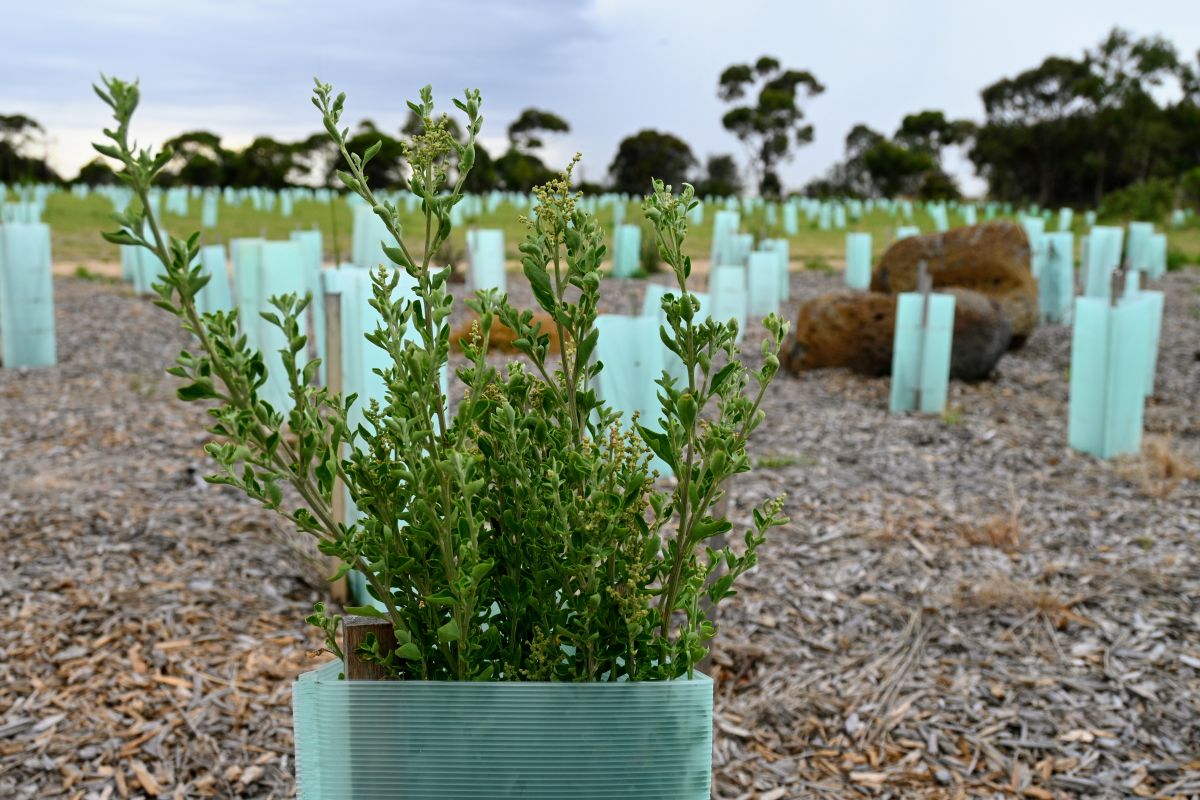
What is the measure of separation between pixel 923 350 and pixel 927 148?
172ft

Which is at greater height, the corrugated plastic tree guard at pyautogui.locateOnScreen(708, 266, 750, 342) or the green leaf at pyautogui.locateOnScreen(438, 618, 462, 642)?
the corrugated plastic tree guard at pyautogui.locateOnScreen(708, 266, 750, 342)

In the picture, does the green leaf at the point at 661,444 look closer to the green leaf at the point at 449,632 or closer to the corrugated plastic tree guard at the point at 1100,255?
the green leaf at the point at 449,632

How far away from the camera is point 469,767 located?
50.1 inches

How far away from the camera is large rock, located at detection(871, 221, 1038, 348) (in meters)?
9.27

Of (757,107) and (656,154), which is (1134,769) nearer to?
(656,154)

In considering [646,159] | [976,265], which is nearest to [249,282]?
[976,265]

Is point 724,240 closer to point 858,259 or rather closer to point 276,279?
point 858,259

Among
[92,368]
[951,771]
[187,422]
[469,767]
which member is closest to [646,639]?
[469,767]

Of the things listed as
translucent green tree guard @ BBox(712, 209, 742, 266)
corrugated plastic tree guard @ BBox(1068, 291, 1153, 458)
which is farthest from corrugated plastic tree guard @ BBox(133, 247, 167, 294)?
corrugated plastic tree guard @ BBox(1068, 291, 1153, 458)

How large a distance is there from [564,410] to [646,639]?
13.5 inches

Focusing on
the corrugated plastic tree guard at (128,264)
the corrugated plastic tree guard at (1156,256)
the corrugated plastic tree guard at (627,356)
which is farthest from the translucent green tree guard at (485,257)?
the corrugated plastic tree guard at (1156,256)

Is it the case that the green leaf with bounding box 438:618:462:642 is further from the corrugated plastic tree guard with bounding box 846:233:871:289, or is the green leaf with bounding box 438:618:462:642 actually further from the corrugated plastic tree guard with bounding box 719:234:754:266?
the corrugated plastic tree guard with bounding box 846:233:871:289

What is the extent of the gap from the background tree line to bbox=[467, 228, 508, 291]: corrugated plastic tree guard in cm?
2486

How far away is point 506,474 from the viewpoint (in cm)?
141
